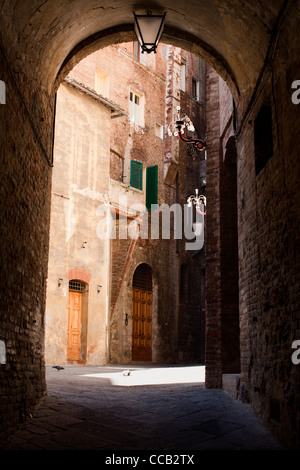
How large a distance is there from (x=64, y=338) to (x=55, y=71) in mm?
10306

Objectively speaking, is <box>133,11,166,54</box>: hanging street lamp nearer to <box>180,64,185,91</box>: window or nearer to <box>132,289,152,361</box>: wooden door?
<box>132,289,152,361</box>: wooden door

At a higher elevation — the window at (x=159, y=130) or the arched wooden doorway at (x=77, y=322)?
the window at (x=159, y=130)

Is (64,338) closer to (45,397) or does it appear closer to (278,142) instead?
(45,397)

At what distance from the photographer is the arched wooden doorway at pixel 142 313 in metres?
19.1

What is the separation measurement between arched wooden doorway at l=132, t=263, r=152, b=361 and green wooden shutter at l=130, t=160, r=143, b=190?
322cm

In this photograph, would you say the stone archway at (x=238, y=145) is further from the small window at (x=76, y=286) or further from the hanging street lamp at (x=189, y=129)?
the small window at (x=76, y=286)

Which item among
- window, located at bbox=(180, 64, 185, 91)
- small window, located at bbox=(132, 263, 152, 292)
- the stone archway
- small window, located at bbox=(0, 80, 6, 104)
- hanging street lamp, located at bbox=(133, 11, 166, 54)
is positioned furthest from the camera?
window, located at bbox=(180, 64, 185, 91)

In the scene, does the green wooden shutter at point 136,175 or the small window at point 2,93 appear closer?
the small window at point 2,93

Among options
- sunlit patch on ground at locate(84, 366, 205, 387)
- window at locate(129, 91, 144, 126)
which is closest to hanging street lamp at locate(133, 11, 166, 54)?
sunlit patch on ground at locate(84, 366, 205, 387)

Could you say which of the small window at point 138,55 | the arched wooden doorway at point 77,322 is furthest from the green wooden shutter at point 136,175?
the arched wooden doorway at point 77,322

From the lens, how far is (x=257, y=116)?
19.7 feet

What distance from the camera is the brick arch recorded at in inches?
627
